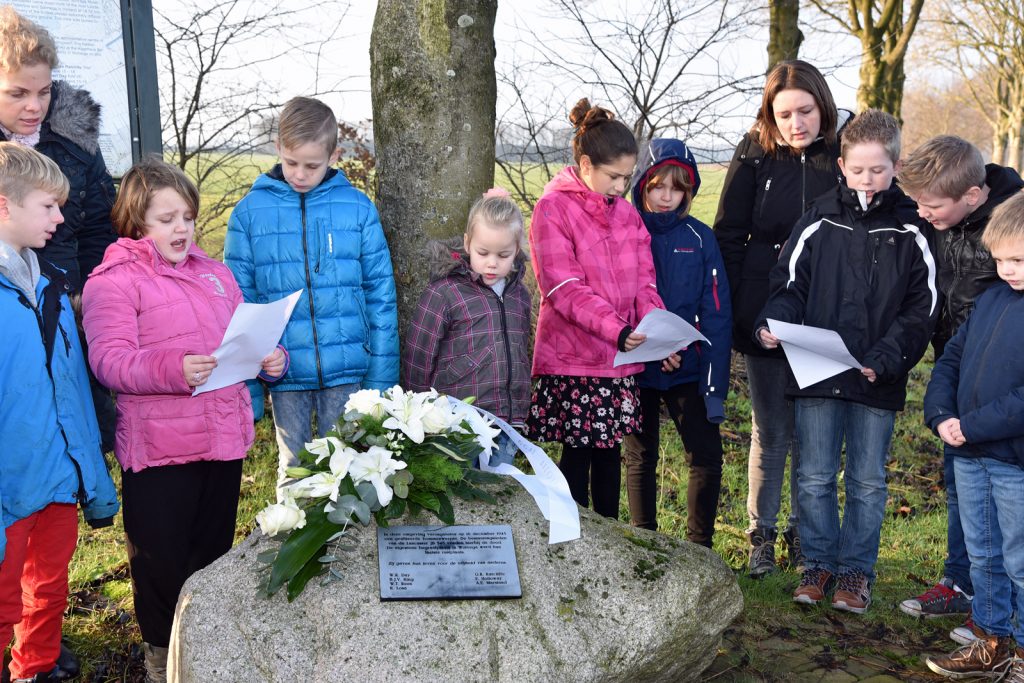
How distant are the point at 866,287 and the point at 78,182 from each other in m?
3.34

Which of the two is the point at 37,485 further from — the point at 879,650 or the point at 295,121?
the point at 879,650

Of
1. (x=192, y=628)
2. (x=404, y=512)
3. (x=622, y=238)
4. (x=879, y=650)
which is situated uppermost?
(x=622, y=238)

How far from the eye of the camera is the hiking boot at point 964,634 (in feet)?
12.3

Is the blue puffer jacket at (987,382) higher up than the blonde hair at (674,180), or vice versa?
the blonde hair at (674,180)

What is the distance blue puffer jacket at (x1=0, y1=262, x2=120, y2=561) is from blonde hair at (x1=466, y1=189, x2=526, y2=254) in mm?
1561

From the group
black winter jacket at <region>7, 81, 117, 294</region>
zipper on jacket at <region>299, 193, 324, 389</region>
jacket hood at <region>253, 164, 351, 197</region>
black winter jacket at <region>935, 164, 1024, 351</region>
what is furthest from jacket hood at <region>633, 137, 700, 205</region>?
Result: black winter jacket at <region>7, 81, 117, 294</region>

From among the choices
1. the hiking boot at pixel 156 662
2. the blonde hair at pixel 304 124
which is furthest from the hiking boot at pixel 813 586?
the blonde hair at pixel 304 124

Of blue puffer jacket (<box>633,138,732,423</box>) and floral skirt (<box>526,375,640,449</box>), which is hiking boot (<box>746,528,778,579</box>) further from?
floral skirt (<box>526,375,640,449</box>)

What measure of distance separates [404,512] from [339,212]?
4.35ft

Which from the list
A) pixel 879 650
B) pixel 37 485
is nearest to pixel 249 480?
pixel 37 485

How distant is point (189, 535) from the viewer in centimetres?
336

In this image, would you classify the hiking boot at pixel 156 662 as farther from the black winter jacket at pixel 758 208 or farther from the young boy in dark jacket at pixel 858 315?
the black winter jacket at pixel 758 208

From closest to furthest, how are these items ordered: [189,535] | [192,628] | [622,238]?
[192,628] → [189,535] → [622,238]

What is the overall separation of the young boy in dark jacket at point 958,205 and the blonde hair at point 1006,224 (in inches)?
12.4
